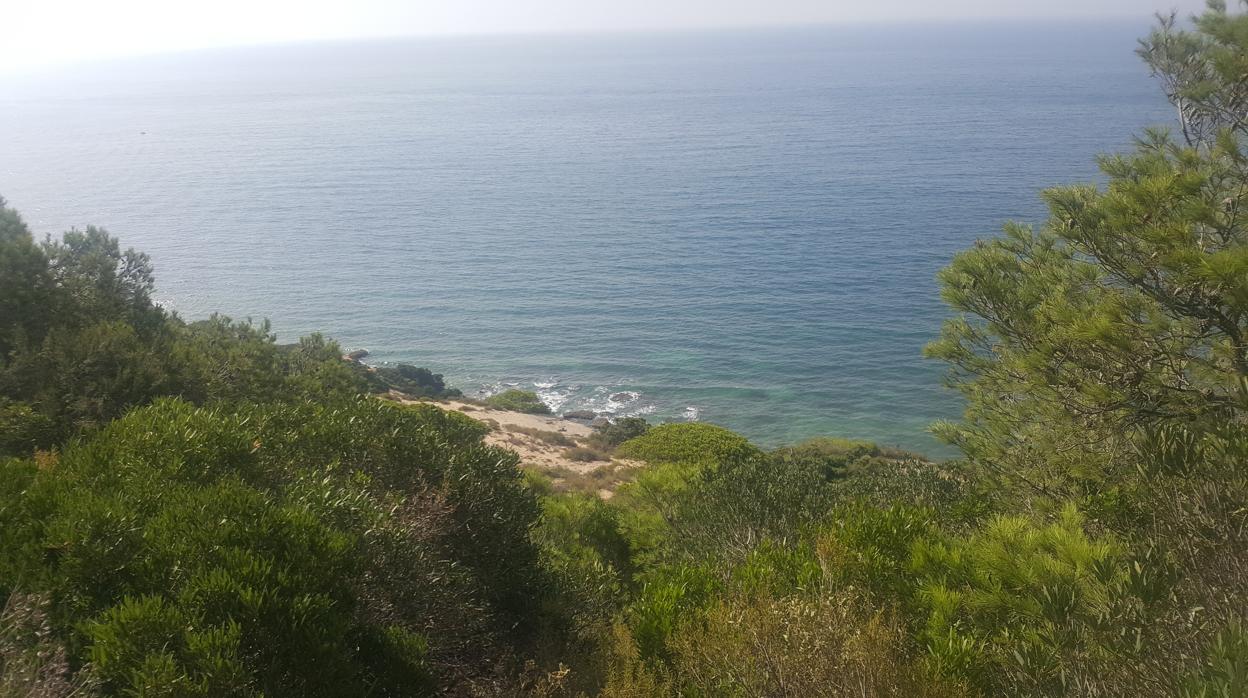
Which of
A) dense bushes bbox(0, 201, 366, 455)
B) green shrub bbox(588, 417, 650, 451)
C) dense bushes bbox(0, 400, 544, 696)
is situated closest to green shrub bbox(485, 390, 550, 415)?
green shrub bbox(588, 417, 650, 451)

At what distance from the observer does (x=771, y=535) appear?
46.2ft

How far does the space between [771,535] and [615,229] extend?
200 feet

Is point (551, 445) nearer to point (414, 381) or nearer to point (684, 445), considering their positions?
point (684, 445)

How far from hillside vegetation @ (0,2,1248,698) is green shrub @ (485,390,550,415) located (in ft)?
87.5

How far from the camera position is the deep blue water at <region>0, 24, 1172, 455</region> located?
157ft

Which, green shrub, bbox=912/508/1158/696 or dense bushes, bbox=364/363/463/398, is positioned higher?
green shrub, bbox=912/508/1158/696

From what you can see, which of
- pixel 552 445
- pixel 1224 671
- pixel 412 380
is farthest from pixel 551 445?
pixel 1224 671

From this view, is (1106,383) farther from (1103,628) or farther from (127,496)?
(127,496)

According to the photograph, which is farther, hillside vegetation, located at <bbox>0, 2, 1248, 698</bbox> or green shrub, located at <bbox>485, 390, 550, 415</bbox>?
green shrub, located at <bbox>485, 390, 550, 415</bbox>

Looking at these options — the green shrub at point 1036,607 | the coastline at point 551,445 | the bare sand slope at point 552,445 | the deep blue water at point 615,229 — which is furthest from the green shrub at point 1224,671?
the deep blue water at point 615,229

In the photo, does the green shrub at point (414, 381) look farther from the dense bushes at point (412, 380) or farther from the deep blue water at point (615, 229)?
the deep blue water at point (615, 229)

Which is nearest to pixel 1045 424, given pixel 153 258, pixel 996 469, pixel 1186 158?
pixel 996 469

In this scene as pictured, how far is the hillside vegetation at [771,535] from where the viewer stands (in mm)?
5816

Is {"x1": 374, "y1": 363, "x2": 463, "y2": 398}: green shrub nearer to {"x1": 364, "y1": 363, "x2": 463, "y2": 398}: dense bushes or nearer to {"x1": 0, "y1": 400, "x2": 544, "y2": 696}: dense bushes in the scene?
{"x1": 364, "y1": 363, "x2": 463, "y2": 398}: dense bushes
